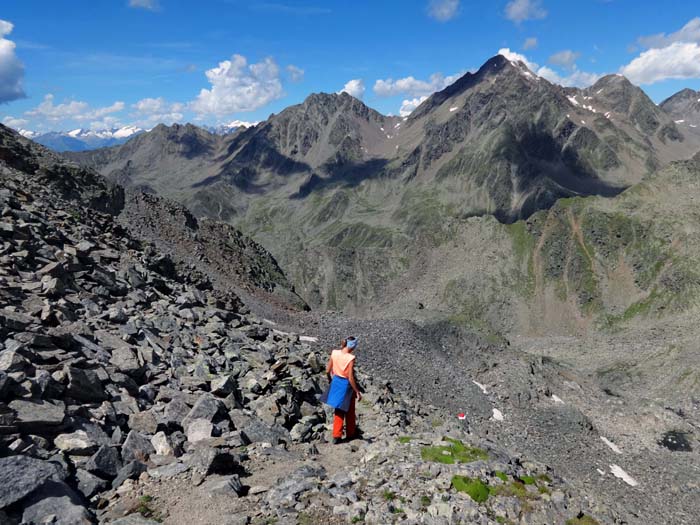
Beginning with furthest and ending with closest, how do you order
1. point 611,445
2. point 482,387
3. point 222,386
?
point 482,387 → point 611,445 → point 222,386

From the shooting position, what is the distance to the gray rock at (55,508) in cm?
977

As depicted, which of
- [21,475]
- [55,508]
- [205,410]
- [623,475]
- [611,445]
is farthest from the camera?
[611,445]

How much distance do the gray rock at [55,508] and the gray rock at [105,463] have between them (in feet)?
5.15

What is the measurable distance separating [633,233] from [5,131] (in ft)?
532

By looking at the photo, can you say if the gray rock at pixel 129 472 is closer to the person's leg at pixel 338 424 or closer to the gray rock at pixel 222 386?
the gray rock at pixel 222 386

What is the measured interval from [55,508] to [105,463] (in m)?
2.44

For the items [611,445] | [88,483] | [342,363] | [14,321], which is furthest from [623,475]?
[14,321]

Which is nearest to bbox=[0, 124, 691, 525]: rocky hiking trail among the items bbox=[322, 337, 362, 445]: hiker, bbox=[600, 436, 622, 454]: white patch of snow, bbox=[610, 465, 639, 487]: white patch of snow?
bbox=[322, 337, 362, 445]: hiker

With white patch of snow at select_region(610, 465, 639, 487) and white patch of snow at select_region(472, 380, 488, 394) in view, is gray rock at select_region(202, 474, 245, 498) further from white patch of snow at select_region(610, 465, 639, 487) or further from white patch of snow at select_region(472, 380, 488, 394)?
white patch of snow at select_region(610, 465, 639, 487)

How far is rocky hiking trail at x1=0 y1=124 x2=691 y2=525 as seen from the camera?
11.6 m

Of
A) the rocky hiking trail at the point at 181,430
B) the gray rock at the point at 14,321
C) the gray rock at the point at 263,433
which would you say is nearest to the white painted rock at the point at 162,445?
the rocky hiking trail at the point at 181,430

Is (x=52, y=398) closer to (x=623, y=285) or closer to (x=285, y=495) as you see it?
(x=285, y=495)

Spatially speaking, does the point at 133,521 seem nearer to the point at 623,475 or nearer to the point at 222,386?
the point at 222,386

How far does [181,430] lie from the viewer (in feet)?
51.4
